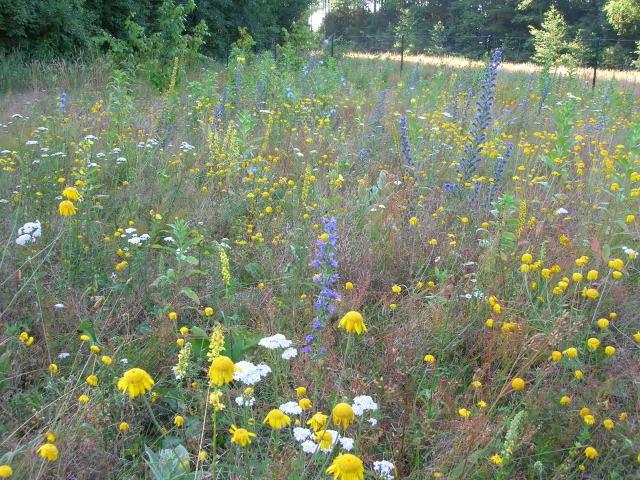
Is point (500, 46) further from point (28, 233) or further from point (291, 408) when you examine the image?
point (291, 408)

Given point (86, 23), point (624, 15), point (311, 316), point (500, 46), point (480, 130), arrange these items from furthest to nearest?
point (624, 15), point (500, 46), point (86, 23), point (480, 130), point (311, 316)

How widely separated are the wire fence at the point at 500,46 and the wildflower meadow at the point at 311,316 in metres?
14.0

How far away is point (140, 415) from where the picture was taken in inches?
80.5

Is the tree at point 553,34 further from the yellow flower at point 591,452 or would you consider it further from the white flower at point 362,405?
the white flower at point 362,405

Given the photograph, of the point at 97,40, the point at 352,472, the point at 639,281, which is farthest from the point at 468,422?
the point at 97,40

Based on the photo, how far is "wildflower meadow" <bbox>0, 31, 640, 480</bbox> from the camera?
5.66 ft

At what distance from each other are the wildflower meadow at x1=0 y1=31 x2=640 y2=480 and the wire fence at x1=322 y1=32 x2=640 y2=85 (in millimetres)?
13997

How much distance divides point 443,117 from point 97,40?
6.85 metres

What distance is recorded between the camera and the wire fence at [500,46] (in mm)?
23281

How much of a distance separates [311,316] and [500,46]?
2783 cm

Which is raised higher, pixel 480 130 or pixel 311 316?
pixel 480 130

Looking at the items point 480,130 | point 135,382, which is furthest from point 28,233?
point 480,130

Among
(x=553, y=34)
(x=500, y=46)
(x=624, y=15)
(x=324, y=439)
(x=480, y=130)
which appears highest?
(x=624, y=15)

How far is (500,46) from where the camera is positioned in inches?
1075
